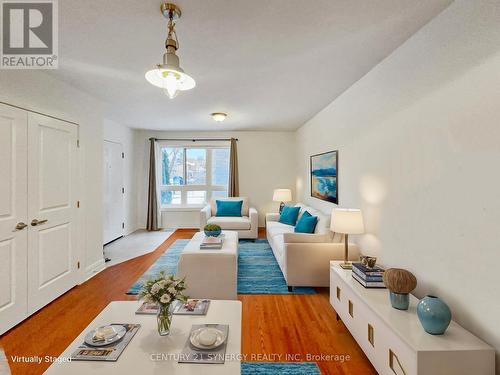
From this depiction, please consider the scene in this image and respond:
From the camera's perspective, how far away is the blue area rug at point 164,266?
305cm

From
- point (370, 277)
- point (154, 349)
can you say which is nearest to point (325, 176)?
point (370, 277)

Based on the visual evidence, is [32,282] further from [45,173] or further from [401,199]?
[401,199]

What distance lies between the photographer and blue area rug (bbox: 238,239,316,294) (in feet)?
9.65

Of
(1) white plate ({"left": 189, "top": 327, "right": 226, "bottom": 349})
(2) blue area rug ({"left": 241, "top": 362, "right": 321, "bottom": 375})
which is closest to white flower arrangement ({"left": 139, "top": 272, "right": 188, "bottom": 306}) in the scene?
(1) white plate ({"left": 189, "top": 327, "right": 226, "bottom": 349})

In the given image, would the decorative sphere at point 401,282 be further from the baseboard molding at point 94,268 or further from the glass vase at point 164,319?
the baseboard molding at point 94,268

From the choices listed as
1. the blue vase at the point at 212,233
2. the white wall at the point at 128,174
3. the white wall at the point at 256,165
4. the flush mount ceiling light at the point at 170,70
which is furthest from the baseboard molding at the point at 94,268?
the flush mount ceiling light at the point at 170,70

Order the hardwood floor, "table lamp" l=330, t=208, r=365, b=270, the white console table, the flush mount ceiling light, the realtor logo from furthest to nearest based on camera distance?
"table lamp" l=330, t=208, r=365, b=270
the hardwood floor
the realtor logo
the flush mount ceiling light
the white console table

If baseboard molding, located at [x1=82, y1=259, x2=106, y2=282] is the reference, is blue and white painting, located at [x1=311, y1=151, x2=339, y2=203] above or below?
above

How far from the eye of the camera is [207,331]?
1.32 m

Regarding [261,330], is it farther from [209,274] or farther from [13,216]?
[13,216]

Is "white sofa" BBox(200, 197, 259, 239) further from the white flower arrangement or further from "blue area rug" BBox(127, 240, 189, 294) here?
the white flower arrangement

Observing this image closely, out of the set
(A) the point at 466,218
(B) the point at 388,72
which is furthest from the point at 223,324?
(B) the point at 388,72

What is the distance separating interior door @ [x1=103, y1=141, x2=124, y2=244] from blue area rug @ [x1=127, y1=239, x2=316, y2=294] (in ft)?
4.52

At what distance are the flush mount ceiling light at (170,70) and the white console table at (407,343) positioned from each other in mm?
1995
